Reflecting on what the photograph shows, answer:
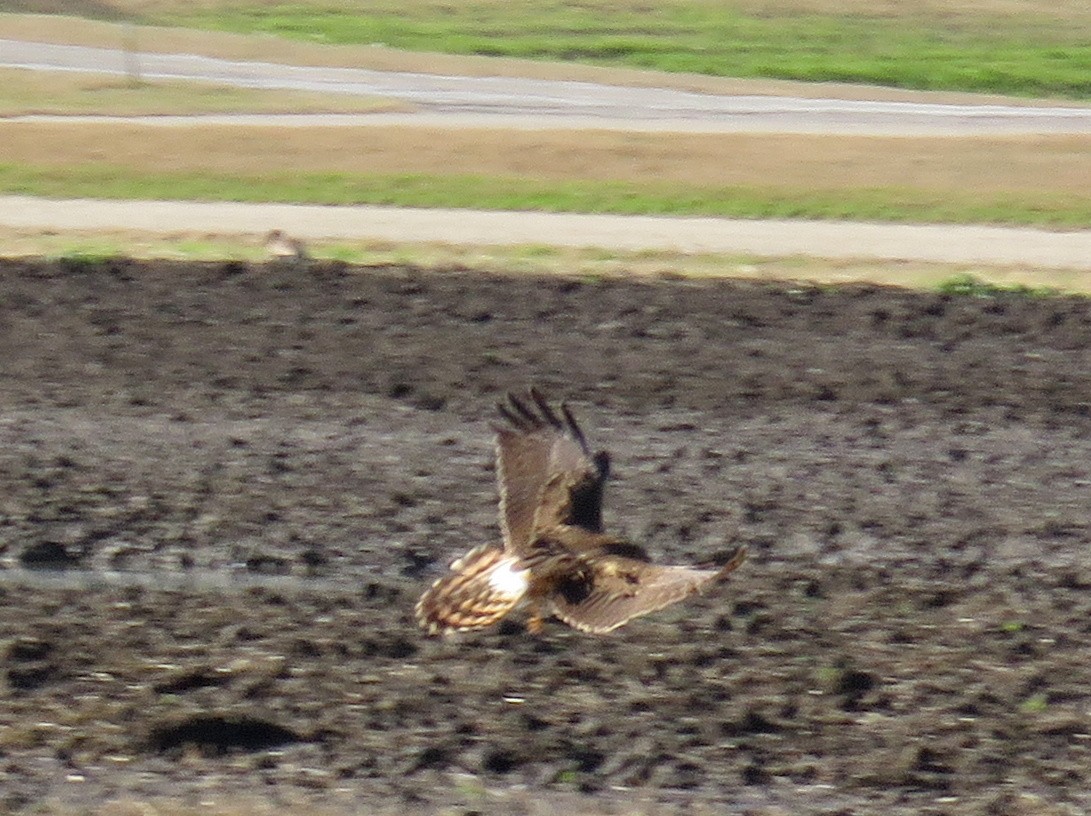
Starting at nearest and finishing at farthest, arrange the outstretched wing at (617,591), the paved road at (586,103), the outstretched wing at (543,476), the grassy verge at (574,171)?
the outstretched wing at (617,591) < the outstretched wing at (543,476) < the grassy verge at (574,171) < the paved road at (586,103)

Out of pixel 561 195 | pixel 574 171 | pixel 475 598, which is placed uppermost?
pixel 574 171

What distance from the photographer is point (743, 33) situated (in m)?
45.9

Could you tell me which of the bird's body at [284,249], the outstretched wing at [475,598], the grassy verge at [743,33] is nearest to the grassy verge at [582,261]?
the bird's body at [284,249]

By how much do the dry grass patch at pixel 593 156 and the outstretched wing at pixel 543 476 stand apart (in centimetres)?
1351

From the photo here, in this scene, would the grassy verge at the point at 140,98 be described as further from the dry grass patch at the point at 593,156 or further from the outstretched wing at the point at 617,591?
the outstretched wing at the point at 617,591

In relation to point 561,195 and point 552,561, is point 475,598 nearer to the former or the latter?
point 552,561

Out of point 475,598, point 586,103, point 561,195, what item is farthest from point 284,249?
point 586,103

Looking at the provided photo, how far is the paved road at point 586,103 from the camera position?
2880 cm

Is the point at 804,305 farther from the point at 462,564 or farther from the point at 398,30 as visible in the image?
the point at 398,30

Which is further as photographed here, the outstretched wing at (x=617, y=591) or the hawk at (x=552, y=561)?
the hawk at (x=552, y=561)

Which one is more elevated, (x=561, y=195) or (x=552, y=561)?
(x=561, y=195)

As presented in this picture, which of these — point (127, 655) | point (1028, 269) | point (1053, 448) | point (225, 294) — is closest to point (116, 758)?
point (127, 655)

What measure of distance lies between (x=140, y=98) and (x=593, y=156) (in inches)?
405

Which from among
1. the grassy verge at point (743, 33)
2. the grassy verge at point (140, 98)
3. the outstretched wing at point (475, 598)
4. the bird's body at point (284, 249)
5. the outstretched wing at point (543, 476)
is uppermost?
the grassy verge at point (743, 33)
